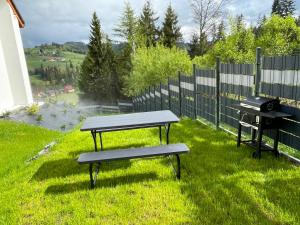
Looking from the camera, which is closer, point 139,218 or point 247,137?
point 139,218

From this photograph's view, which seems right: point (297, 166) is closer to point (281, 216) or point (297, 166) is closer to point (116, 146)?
point (281, 216)

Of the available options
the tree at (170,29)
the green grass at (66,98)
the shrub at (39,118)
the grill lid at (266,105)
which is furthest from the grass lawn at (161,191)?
the tree at (170,29)

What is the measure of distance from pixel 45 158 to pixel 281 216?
4646 millimetres

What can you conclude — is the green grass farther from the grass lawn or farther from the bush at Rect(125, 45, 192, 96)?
the grass lawn

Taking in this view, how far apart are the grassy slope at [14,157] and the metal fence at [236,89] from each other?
427cm

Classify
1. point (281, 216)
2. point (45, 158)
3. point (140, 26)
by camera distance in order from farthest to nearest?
1. point (140, 26)
2. point (45, 158)
3. point (281, 216)

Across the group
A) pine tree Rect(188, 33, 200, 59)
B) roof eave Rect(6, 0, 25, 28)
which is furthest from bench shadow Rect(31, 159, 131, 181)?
pine tree Rect(188, 33, 200, 59)

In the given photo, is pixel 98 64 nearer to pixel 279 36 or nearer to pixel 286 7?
pixel 279 36

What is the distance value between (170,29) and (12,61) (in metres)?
27.7

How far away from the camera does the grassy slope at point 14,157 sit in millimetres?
3449

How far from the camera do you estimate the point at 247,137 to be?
18.5ft

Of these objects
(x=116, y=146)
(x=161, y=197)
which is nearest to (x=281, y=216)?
(x=161, y=197)

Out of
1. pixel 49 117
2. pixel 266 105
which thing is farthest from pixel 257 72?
pixel 49 117

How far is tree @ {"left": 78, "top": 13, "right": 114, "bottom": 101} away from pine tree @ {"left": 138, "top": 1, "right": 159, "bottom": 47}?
5.78 metres
